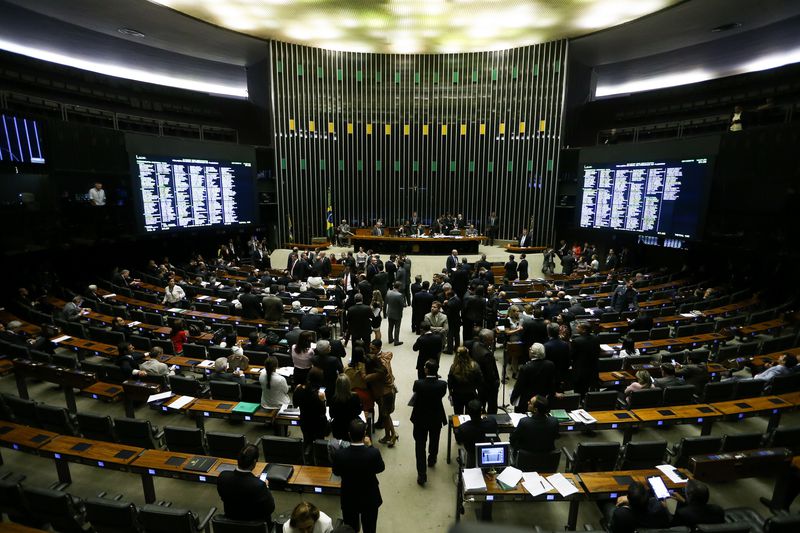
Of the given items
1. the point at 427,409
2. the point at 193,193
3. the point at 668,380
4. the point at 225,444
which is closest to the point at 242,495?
the point at 225,444

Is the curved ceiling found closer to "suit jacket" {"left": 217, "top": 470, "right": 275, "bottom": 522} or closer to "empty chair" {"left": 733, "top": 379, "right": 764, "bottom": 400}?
"empty chair" {"left": 733, "top": 379, "right": 764, "bottom": 400}

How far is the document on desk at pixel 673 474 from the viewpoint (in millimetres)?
3697

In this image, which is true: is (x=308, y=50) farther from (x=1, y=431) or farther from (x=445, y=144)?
(x=1, y=431)

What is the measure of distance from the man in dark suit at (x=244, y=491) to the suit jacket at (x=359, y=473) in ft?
1.89

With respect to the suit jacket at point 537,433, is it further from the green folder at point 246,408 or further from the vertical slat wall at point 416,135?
the vertical slat wall at point 416,135

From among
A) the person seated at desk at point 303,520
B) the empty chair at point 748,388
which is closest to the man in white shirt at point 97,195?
the person seated at desk at point 303,520

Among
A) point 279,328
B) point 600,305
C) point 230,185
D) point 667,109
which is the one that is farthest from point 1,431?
point 667,109

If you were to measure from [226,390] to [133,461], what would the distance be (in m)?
1.27

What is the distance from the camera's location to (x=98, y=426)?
4.44 metres

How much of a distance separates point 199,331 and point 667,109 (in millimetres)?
17824

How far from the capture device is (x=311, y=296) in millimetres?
9656

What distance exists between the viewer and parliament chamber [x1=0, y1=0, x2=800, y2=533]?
13.0ft

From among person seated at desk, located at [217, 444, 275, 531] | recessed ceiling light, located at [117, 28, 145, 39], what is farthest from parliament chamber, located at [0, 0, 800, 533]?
recessed ceiling light, located at [117, 28, 145, 39]

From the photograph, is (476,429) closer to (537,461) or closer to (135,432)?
(537,461)
